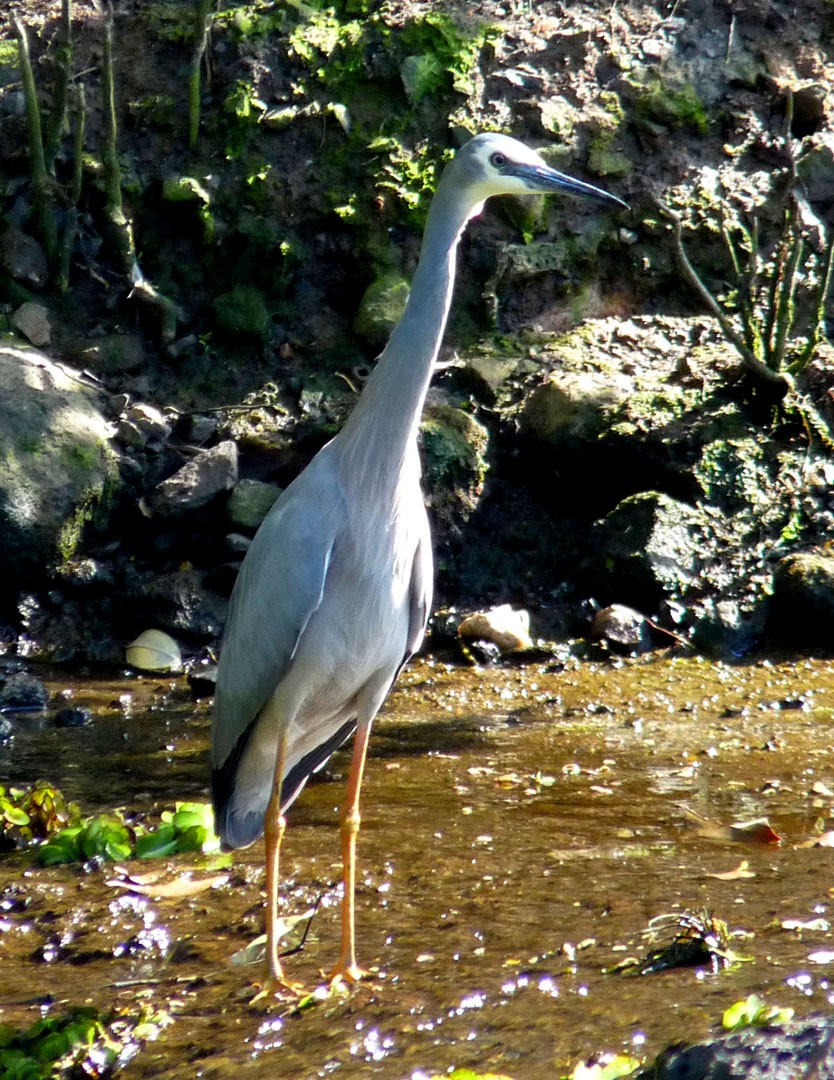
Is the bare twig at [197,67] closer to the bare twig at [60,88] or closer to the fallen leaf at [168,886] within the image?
the bare twig at [60,88]

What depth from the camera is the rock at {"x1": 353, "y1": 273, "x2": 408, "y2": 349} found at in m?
8.08

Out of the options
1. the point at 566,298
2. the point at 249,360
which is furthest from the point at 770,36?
the point at 249,360

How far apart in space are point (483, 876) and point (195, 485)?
367cm

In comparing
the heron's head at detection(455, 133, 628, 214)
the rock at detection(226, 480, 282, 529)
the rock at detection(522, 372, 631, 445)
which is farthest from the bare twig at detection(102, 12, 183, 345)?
the heron's head at detection(455, 133, 628, 214)

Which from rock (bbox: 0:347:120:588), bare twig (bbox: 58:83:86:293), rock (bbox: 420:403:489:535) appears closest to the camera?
rock (bbox: 0:347:120:588)

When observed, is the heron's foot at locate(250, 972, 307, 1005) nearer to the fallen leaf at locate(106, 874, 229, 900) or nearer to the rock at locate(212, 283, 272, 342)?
the fallen leaf at locate(106, 874, 229, 900)

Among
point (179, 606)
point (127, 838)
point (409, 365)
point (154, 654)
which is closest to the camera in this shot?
point (409, 365)

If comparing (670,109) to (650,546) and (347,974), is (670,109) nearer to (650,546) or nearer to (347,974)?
(650,546)

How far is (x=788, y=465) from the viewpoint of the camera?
24.8ft

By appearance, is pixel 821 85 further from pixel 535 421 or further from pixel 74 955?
pixel 74 955

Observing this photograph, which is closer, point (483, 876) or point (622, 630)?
point (483, 876)

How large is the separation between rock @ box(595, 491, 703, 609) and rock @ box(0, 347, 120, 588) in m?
2.81

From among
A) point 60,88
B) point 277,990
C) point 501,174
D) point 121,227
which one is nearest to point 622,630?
point 501,174

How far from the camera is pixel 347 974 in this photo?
12.3 ft
